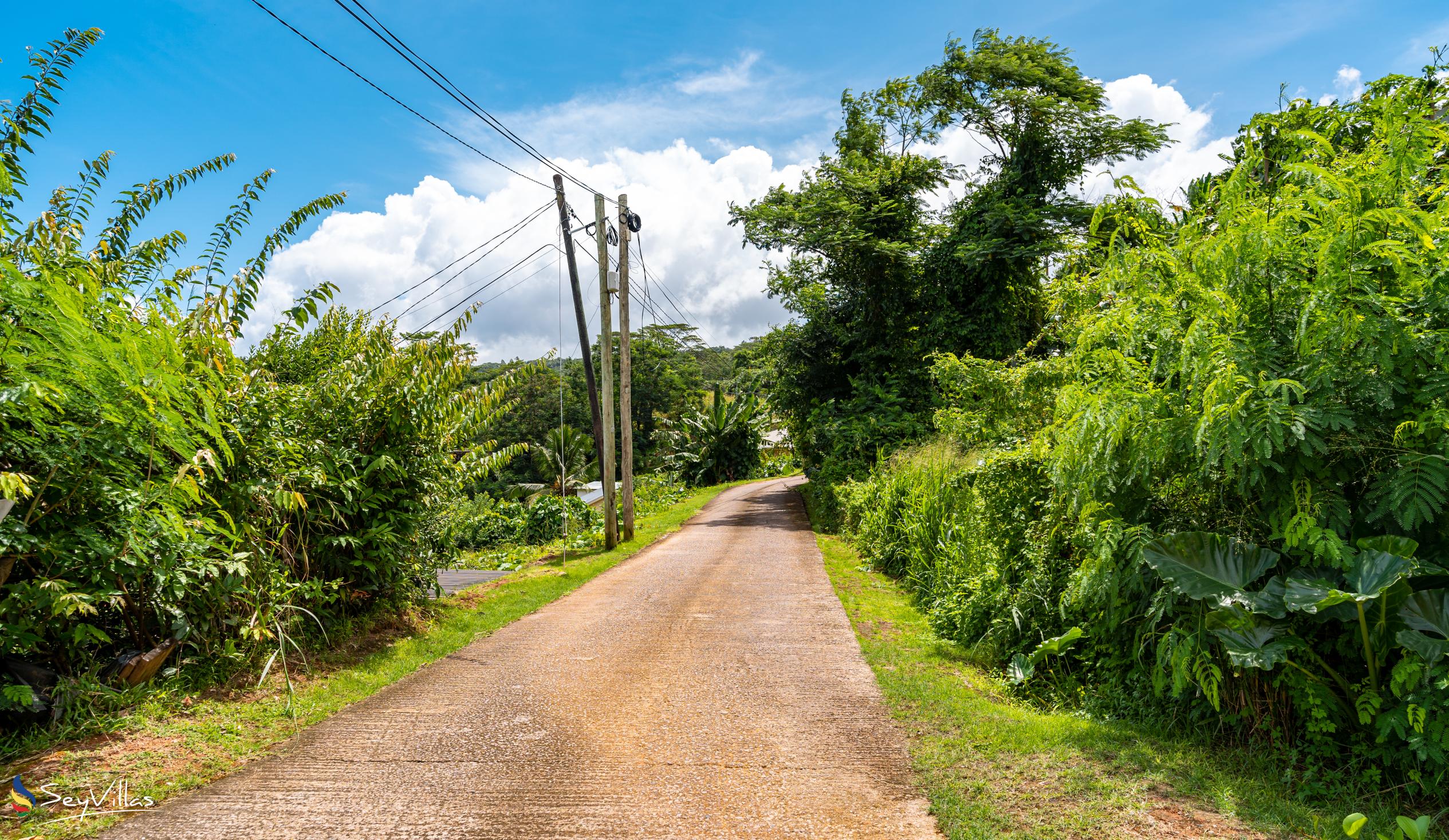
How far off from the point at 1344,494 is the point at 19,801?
7095 millimetres

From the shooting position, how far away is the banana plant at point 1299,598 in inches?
143

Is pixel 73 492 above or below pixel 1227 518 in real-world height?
above

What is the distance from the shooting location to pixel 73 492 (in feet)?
14.5

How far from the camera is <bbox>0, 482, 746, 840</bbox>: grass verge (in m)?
3.92

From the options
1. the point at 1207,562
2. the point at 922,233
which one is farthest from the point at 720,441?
the point at 1207,562

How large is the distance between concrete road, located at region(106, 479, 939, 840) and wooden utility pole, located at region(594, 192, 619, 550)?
261 inches

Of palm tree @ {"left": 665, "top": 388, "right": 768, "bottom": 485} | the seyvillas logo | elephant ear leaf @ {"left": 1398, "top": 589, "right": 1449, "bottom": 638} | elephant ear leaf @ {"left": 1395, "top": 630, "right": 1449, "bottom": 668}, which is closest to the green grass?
elephant ear leaf @ {"left": 1395, "top": 630, "right": 1449, "bottom": 668}

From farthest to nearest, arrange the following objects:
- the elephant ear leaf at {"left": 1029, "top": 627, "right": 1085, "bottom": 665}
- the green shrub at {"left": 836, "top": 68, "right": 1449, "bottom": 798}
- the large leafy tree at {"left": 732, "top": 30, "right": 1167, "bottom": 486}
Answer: the large leafy tree at {"left": 732, "top": 30, "right": 1167, "bottom": 486}, the elephant ear leaf at {"left": 1029, "top": 627, "right": 1085, "bottom": 665}, the green shrub at {"left": 836, "top": 68, "right": 1449, "bottom": 798}

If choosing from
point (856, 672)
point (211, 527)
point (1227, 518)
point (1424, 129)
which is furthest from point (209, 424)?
point (1424, 129)

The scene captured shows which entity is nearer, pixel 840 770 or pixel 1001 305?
pixel 840 770

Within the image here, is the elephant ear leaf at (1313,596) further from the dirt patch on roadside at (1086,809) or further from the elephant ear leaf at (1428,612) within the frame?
the dirt patch on roadside at (1086,809)

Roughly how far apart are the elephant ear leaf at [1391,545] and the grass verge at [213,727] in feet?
20.9

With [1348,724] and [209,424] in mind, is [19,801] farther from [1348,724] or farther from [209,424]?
[1348,724]
